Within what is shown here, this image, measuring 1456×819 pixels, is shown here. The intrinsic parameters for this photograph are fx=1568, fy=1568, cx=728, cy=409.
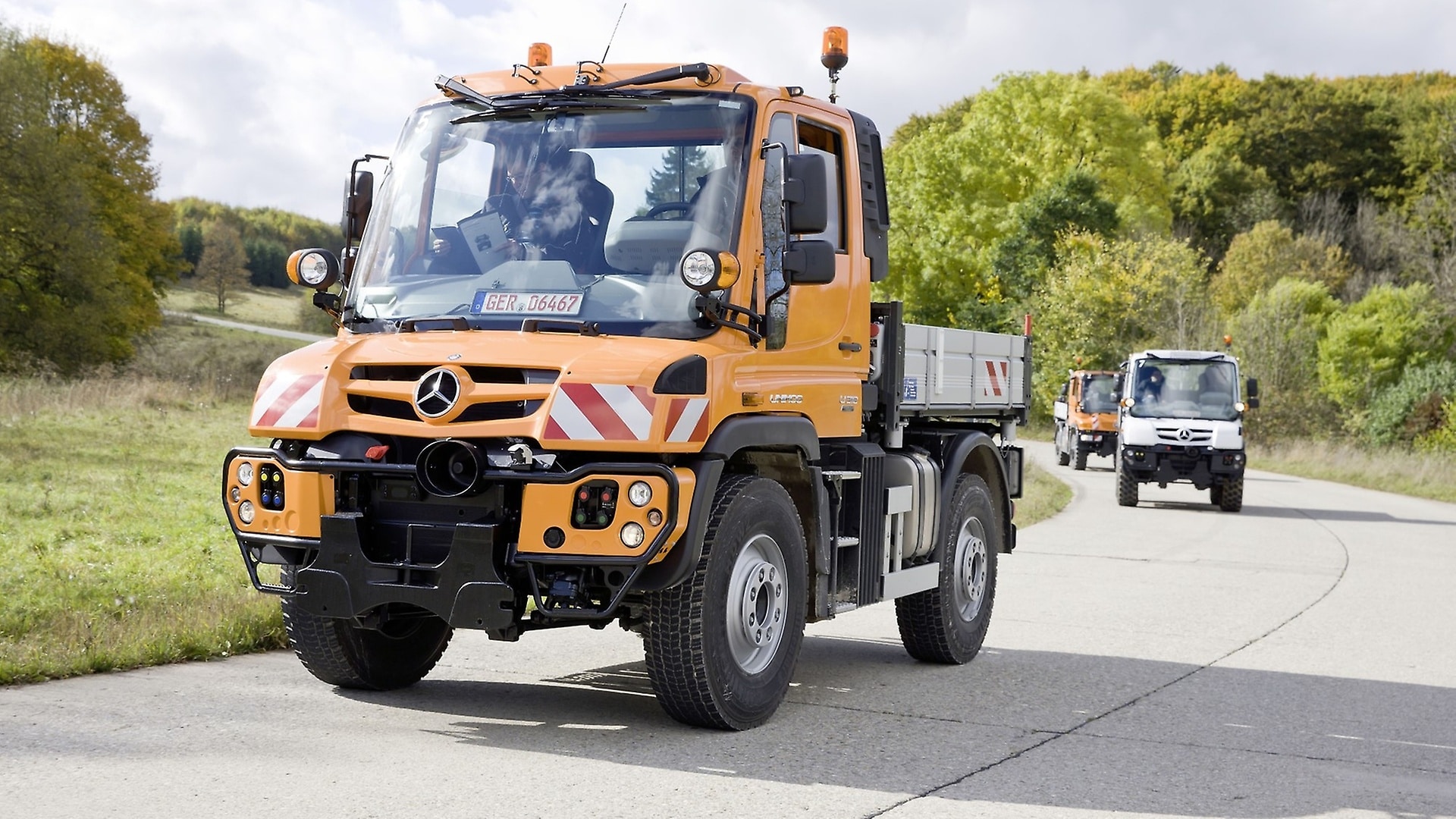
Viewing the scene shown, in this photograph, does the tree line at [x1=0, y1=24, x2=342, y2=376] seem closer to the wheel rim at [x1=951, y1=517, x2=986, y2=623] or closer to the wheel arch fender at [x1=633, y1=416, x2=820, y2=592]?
the wheel rim at [x1=951, y1=517, x2=986, y2=623]

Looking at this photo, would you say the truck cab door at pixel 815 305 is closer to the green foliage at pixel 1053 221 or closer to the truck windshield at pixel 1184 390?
the truck windshield at pixel 1184 390

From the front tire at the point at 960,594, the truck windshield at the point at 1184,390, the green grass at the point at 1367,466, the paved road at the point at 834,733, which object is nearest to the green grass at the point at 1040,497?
the truck windshield at the point at 1184,390

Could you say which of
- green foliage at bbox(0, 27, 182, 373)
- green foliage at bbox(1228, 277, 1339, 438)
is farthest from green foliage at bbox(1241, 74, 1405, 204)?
green foliage at bbox(0, 27, 182, 373)

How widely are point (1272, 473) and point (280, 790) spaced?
34012 millimetres

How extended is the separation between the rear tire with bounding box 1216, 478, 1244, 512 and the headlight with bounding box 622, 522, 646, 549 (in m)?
19.0

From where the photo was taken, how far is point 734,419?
6.34 meters

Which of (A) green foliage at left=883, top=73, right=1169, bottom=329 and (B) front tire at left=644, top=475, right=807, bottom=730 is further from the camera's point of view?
(A) green foliage at left=883, top=73, right=1169, bottom=329

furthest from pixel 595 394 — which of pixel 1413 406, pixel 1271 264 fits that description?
pixel 1271 264

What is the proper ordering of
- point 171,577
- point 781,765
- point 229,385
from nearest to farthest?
point 781,765
point 171,577
point 229,385

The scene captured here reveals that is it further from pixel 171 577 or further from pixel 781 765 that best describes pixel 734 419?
pixel 171 577

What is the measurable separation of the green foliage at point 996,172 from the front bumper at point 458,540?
181 feet

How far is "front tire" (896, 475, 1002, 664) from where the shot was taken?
8.75 m

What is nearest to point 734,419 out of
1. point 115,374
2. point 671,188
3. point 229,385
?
point 671,188

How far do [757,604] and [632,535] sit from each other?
1.09 metres
